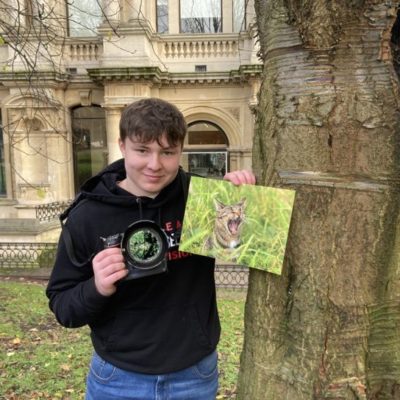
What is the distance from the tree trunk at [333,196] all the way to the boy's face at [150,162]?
346 mm

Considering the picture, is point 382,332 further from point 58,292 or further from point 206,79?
point 206,79

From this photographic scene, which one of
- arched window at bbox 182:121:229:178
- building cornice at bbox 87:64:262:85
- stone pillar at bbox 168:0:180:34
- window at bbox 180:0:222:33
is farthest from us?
arched window at bbox 182:121:229:178

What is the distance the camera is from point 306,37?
1.38 metres

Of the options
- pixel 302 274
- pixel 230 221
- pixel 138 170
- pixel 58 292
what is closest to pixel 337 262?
pixel 302 274

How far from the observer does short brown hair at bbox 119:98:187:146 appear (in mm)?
1568

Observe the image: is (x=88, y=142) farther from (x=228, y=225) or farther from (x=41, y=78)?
(x=228, y=225)

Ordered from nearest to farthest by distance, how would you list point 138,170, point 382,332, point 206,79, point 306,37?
point 306,37 → point 382,332 → point 138,170 → point 206,79

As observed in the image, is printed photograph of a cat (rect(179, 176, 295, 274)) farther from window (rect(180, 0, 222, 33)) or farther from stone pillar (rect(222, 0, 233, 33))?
window (rect(180, 0, 222, 33))

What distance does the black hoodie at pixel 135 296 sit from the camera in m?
1.66

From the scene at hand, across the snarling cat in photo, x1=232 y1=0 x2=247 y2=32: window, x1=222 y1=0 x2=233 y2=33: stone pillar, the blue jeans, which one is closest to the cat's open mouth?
the snarling cat in photo

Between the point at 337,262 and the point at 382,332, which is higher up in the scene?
the point at 337,262

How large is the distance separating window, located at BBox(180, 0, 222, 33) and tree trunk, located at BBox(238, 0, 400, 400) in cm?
1502

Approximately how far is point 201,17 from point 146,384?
51.3ft

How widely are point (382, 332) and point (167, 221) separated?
0.86 meters
